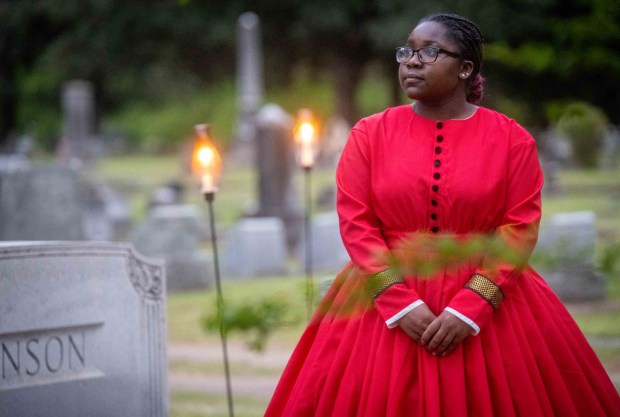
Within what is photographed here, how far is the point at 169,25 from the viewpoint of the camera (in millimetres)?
34906

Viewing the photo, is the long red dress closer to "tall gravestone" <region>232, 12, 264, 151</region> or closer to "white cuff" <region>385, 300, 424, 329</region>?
"white cuff" <region>385, 300, 424, 329</region>

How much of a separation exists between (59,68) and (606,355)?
3203 cm

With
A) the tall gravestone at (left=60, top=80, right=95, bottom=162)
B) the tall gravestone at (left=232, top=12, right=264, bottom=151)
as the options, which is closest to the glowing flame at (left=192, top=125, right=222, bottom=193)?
the tall gravestone at (left=60, top=80, right=95, bottom=162)

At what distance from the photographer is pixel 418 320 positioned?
12.6 feet

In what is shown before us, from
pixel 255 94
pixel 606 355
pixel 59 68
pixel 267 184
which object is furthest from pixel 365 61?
pixel 606 355

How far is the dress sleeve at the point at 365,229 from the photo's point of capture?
3.89 m

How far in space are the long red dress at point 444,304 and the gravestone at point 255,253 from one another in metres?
9.89

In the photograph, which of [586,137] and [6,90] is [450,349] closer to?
[586,137]

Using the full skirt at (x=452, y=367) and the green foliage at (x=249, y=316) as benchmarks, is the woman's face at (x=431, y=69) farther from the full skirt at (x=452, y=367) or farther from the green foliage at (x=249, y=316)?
the green foliage at (x=249, y=316)

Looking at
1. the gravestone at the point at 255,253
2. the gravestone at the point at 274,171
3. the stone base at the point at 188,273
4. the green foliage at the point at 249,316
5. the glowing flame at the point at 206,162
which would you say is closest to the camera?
the green foliage at the point at 249,316

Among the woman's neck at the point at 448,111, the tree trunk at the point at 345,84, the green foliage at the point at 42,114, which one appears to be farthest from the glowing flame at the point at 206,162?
the green foliage at the point at 42,114

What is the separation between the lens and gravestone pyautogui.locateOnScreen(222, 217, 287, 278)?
46.3ft

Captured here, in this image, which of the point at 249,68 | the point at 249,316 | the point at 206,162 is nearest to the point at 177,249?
the point at 206,162

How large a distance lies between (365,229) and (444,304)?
0.39 m
